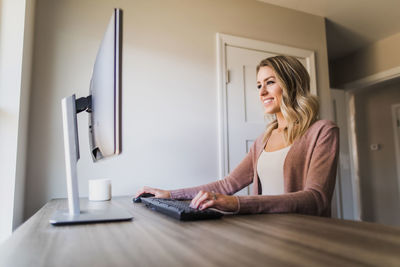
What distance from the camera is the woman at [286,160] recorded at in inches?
32.4

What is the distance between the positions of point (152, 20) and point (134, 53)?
28cm

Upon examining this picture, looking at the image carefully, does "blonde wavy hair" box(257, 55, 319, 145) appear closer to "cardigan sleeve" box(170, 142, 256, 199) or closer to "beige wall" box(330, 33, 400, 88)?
"cardigan sleeve" box(170, 142, 256, 199)

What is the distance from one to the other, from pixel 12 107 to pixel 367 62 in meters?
3.57

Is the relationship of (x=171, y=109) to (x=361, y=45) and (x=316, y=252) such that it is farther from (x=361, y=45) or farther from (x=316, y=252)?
(x=361, y=45)

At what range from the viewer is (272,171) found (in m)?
1.25

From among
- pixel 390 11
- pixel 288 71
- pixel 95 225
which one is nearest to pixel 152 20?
pixel 288 71

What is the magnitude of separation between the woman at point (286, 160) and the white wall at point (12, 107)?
0.65 meters

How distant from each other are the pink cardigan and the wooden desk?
6.0 inches

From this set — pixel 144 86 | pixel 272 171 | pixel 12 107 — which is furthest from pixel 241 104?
pixel 12 107

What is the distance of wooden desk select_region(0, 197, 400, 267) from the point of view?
1.19ft

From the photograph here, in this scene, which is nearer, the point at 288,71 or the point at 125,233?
the point at 125,233

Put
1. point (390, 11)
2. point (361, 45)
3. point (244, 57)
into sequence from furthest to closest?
point (361, 45)
point (390, 11)
point (244, 57)

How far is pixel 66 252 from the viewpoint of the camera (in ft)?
1.38

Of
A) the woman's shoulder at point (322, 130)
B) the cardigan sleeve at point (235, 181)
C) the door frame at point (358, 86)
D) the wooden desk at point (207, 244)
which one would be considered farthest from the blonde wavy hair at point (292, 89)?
Result: the door frame at point (358, 86)
